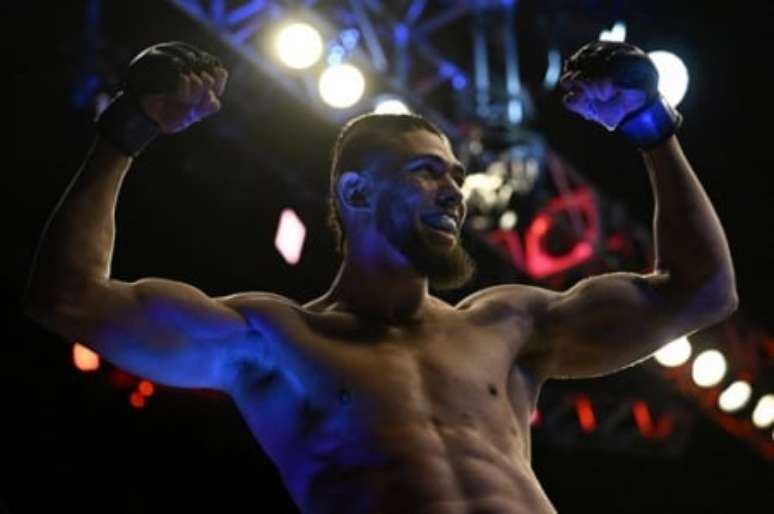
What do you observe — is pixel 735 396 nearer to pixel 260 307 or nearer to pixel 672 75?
pixel 672 75

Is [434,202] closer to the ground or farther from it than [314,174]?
farther from it

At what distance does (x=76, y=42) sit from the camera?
15.9ft

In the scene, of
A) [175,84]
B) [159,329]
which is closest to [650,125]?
[175,84]

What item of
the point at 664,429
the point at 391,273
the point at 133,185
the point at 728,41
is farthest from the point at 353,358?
the point at 664,429

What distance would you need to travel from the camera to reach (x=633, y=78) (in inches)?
101

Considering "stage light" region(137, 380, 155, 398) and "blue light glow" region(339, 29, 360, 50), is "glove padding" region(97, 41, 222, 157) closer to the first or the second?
"blue light glow" region(339, 29, 360, 50)

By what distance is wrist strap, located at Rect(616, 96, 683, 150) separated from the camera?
2.62 m

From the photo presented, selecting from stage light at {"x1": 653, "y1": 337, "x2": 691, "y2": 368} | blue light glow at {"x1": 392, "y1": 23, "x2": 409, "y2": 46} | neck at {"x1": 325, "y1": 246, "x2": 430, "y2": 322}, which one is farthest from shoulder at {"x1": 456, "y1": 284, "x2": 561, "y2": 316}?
stage light at {"x1": 653, "y1": 337, "x2": 691, "y2": 368}

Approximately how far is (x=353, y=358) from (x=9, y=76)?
317 centimetres

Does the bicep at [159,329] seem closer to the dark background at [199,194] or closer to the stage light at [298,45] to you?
the dark background at [199,194]

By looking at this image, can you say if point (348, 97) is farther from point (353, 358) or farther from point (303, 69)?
point (353, 358)

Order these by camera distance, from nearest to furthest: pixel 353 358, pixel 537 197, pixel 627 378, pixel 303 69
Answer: pixel 353 358, pixel 303 69, pixel 537 197, pixel 627 378

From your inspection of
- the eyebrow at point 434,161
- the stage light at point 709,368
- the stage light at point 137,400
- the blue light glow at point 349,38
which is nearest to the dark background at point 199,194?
the stage light at point 137,400

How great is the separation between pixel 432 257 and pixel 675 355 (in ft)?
16.5
